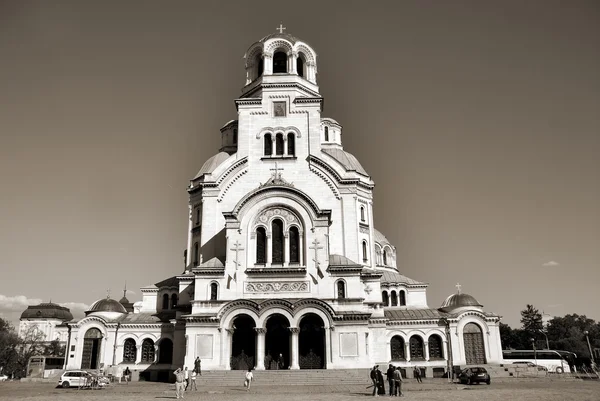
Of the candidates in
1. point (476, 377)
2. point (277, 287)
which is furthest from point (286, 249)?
point (476, 377)

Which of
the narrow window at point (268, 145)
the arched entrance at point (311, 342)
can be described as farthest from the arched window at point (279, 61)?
the arched entrance at point (311, 342)

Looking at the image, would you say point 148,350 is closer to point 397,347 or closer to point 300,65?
point 397,347

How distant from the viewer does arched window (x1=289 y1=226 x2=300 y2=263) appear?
1430 inches

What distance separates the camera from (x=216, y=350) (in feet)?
111

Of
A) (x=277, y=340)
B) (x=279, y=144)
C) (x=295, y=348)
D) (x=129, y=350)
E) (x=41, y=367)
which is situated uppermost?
(x=279, y=144)

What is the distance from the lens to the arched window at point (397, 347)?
41.2 metres

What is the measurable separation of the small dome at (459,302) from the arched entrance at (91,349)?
90.4 ft

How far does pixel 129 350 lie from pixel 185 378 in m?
16.9

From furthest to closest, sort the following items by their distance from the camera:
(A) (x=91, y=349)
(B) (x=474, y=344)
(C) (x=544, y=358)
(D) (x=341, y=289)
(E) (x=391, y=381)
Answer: (C) (x=544, y=358) < (A) (x=91, y=349) < (B) (x=474, y=344) < (D) (x=341, y=289) < (E) (x=391, y=381)

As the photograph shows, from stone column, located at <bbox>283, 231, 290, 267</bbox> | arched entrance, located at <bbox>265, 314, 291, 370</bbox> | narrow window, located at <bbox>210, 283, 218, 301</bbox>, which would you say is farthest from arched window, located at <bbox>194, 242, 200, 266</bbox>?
arched entrance, located at <bbox>265, 314, 291, 370</bbox>

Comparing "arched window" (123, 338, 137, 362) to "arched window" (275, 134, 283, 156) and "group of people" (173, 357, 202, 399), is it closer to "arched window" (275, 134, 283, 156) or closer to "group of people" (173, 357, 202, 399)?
"group of people" (173, 357, 202, 399)

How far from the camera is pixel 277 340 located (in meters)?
35.8

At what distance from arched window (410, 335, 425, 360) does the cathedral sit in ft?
0.26

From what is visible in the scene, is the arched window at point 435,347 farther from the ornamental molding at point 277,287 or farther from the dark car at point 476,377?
the ornamental molding at point 277,287
